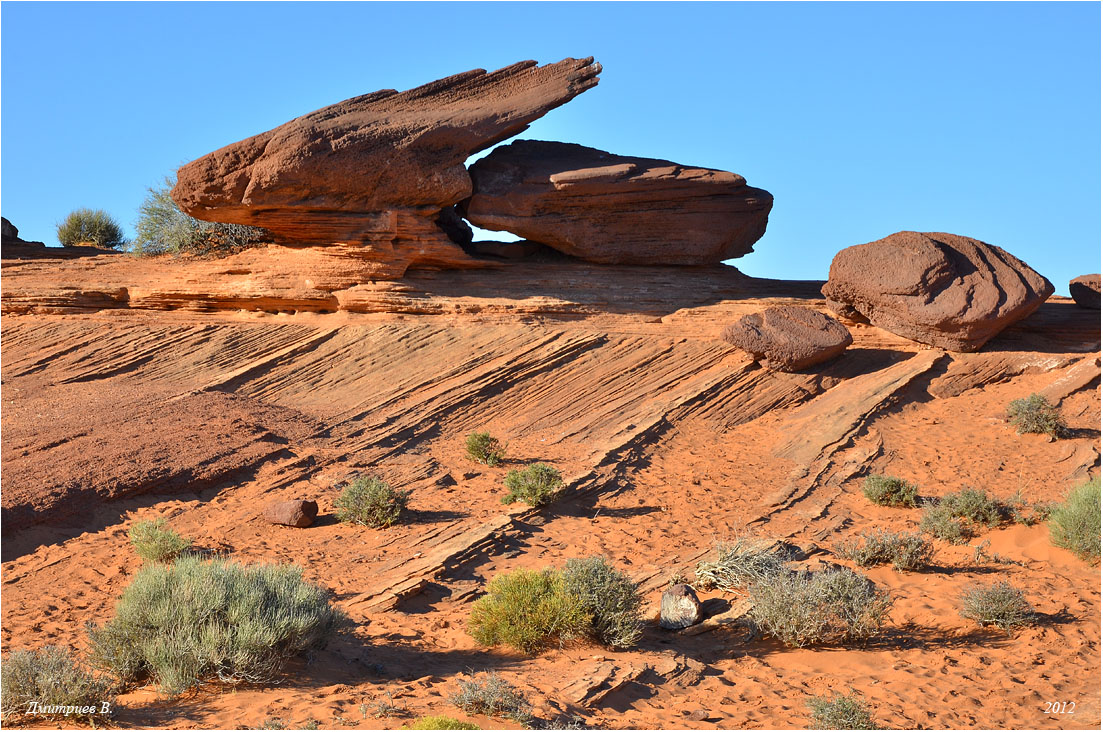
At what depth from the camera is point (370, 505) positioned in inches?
444

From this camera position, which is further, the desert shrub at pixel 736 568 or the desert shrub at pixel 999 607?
the desert shrub at pixel 736 568

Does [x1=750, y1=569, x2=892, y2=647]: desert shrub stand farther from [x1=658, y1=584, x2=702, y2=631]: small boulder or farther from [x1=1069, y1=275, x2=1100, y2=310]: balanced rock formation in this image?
[x1=1069, y1=275, x2=1100, y2=310]: balanced rock formation

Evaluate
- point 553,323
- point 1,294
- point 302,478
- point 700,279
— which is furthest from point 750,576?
point 1,294

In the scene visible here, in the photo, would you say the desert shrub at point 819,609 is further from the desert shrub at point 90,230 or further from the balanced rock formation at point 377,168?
the desert shrub at point 90,230

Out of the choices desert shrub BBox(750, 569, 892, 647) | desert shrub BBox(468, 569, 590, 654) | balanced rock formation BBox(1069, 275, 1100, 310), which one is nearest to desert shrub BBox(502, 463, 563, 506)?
desert shrub BBox(468, 569, 590, 654)

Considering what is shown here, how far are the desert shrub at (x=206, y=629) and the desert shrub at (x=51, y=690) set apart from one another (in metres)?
0.53

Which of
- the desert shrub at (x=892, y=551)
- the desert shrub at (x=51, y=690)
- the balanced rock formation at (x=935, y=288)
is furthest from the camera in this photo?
the balanced rock formation at (x=935, y=288)

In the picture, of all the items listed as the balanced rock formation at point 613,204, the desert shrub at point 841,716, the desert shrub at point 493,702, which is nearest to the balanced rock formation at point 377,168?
the balanced rock formation at point 613,204

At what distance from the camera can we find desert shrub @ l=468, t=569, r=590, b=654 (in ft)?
27.2

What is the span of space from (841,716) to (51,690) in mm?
5576

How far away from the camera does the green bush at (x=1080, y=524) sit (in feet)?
36.7

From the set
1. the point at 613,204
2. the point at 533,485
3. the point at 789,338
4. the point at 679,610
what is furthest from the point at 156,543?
the point at 789,338

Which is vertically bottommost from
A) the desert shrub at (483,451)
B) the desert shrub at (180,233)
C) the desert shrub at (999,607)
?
the desert shrub at (999,607)

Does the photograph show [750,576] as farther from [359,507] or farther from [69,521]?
[69,521]
